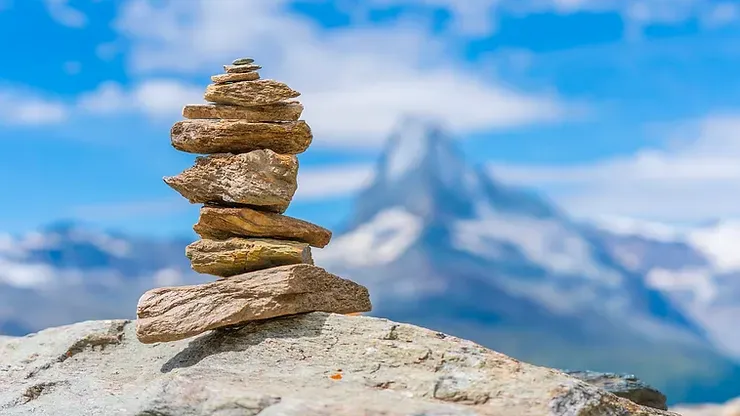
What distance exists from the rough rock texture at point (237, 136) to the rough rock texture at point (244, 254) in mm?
1828

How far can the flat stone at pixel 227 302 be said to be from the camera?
55.6 feet

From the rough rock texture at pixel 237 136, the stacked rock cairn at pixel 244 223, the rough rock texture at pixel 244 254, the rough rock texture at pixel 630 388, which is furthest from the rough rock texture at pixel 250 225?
the rough rock texture at pixel 630 388

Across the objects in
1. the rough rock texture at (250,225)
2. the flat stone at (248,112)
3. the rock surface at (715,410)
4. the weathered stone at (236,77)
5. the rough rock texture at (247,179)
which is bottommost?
the rough rock texture at (250,225)

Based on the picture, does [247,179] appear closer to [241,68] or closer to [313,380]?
[241,68]

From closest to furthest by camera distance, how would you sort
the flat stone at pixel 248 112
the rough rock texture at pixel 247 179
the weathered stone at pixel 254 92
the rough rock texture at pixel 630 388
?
1. the rough rock texture at pixel 247 179
2. the weathered stone at pixel 254 92
3. the flat stone at pixel 248 112
4. the rough rock texture at pixel 630 388

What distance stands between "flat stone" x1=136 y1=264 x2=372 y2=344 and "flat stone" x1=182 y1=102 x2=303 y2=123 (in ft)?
10.1

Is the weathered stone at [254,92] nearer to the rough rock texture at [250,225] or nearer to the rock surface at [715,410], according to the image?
the rough rock texture at [250,225]

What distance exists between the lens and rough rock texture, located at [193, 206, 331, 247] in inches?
704

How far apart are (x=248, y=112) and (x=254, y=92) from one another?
0.42m

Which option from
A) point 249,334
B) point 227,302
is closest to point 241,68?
point 227,302

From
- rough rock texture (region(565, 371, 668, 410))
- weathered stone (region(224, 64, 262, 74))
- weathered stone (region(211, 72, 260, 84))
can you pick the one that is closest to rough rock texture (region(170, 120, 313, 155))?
weathered stone (region(211, 72, 260, 84))

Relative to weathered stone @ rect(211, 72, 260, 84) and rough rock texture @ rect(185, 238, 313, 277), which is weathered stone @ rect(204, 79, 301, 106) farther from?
rough rock texture @ rect(185, 238, 313, 277)

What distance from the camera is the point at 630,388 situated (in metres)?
21.1

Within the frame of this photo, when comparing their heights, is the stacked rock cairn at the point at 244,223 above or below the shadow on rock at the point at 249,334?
above
